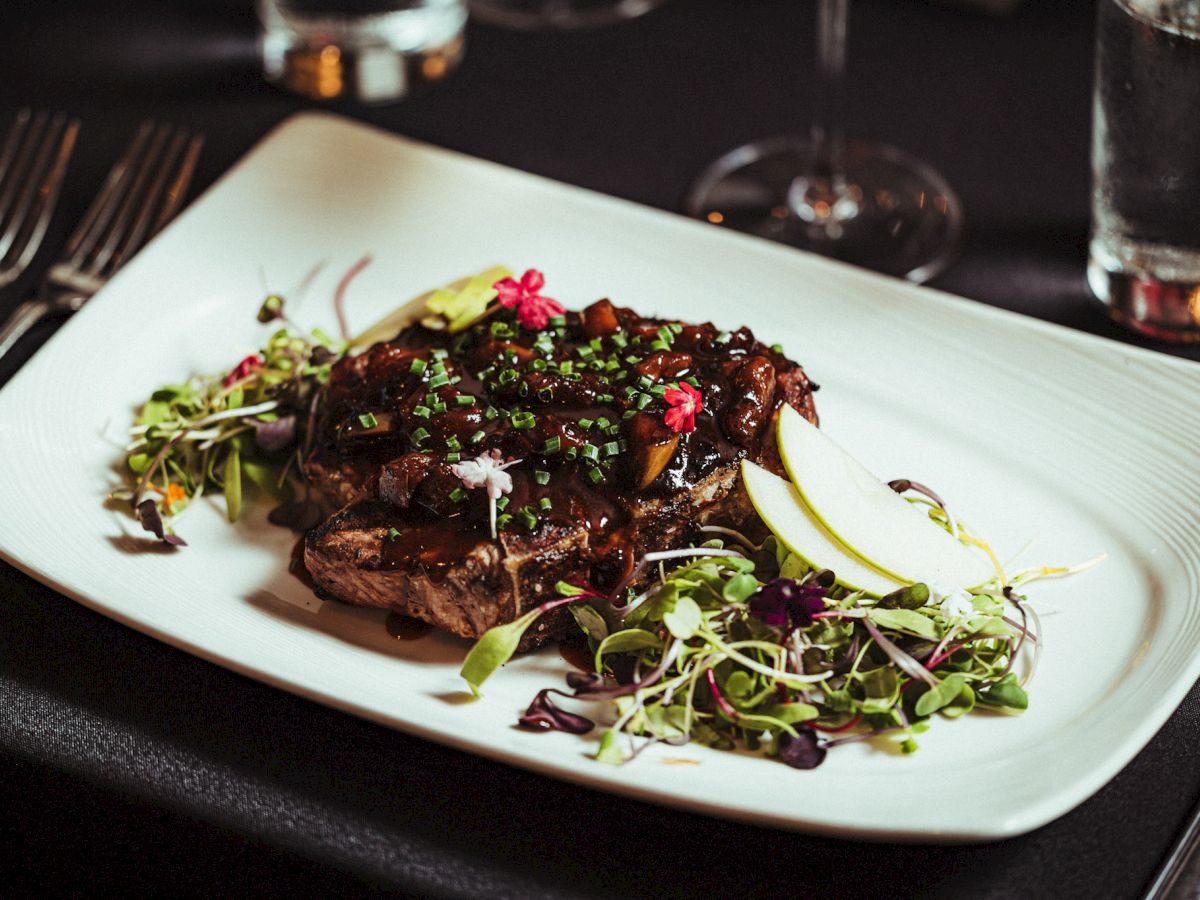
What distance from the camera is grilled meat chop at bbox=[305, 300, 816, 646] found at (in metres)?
2.70

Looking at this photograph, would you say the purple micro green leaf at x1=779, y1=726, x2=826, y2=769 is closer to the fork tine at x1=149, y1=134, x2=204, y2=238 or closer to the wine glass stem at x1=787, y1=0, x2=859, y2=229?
the wine glass stem at x1=787, y1=0, x2=859, y2=229

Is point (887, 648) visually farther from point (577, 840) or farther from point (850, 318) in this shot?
point (850, 318)

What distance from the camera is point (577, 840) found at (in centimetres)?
248

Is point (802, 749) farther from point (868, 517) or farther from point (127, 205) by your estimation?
point (127, 205)

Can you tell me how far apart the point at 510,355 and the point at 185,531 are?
831mm

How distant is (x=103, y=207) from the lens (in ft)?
13.3

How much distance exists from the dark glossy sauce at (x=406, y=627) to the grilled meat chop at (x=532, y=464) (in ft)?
0.14

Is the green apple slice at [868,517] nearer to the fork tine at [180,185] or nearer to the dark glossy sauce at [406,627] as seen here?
the dark glossy sauce at [406,627]

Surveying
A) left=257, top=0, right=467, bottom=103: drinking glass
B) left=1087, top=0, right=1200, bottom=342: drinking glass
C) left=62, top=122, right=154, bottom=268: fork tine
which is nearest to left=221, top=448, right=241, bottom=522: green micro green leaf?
left=62, top=122, right=154, bottom=268: fork tine

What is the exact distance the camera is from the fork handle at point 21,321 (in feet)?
11.6

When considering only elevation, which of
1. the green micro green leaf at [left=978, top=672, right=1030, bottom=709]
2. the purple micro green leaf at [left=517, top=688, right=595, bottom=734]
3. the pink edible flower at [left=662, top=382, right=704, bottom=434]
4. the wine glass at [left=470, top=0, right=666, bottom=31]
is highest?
the wine glass at [left=470, top=0, right=666, bottom=31]

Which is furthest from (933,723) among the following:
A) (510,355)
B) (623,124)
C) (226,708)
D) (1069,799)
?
(623,124)

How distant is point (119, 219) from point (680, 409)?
2086 millimetres

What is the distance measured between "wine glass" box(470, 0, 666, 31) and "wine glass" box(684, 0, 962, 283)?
2.95ft
